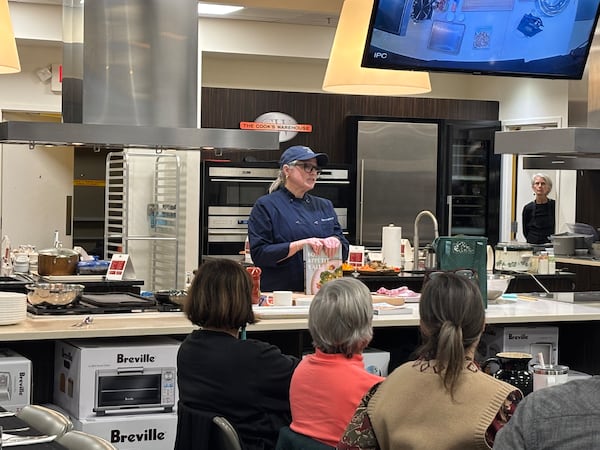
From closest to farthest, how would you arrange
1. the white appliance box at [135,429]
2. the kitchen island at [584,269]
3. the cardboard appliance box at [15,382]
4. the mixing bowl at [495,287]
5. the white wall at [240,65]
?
the cardboard appliance box at [15,382] → the white appliance box at [135,429] → the mixing bowl at [495,287] → the kitchen island at [584,269] → the white wall at [240,65]

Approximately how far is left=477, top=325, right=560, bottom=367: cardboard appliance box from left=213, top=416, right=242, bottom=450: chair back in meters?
2.22

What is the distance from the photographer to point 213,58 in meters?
10.6

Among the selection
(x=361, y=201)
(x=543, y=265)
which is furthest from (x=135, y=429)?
(x=361, y=201)

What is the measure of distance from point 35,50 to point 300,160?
547 centimetres

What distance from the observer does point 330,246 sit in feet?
17.2

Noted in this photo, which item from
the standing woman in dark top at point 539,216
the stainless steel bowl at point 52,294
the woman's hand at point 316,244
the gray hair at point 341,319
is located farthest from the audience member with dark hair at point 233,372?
the standing woman in dark top at point 539,216

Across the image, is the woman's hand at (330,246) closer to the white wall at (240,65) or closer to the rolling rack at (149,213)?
the white wall at (240,65)

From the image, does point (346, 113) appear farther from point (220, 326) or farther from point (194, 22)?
point (220, 326)

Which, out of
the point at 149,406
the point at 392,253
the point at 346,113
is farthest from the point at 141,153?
the point at 149,406

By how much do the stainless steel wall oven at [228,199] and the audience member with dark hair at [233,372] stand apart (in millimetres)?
6336

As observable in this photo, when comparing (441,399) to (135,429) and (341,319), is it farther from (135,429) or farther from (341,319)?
(135,429)

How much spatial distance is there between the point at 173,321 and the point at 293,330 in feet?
1.83

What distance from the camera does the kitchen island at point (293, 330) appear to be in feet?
14.1

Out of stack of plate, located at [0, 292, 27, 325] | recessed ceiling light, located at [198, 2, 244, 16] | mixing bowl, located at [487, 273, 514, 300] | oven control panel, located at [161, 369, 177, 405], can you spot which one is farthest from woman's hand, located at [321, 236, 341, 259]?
recessed ceiling light, located at [198, 2, 244, 16]
